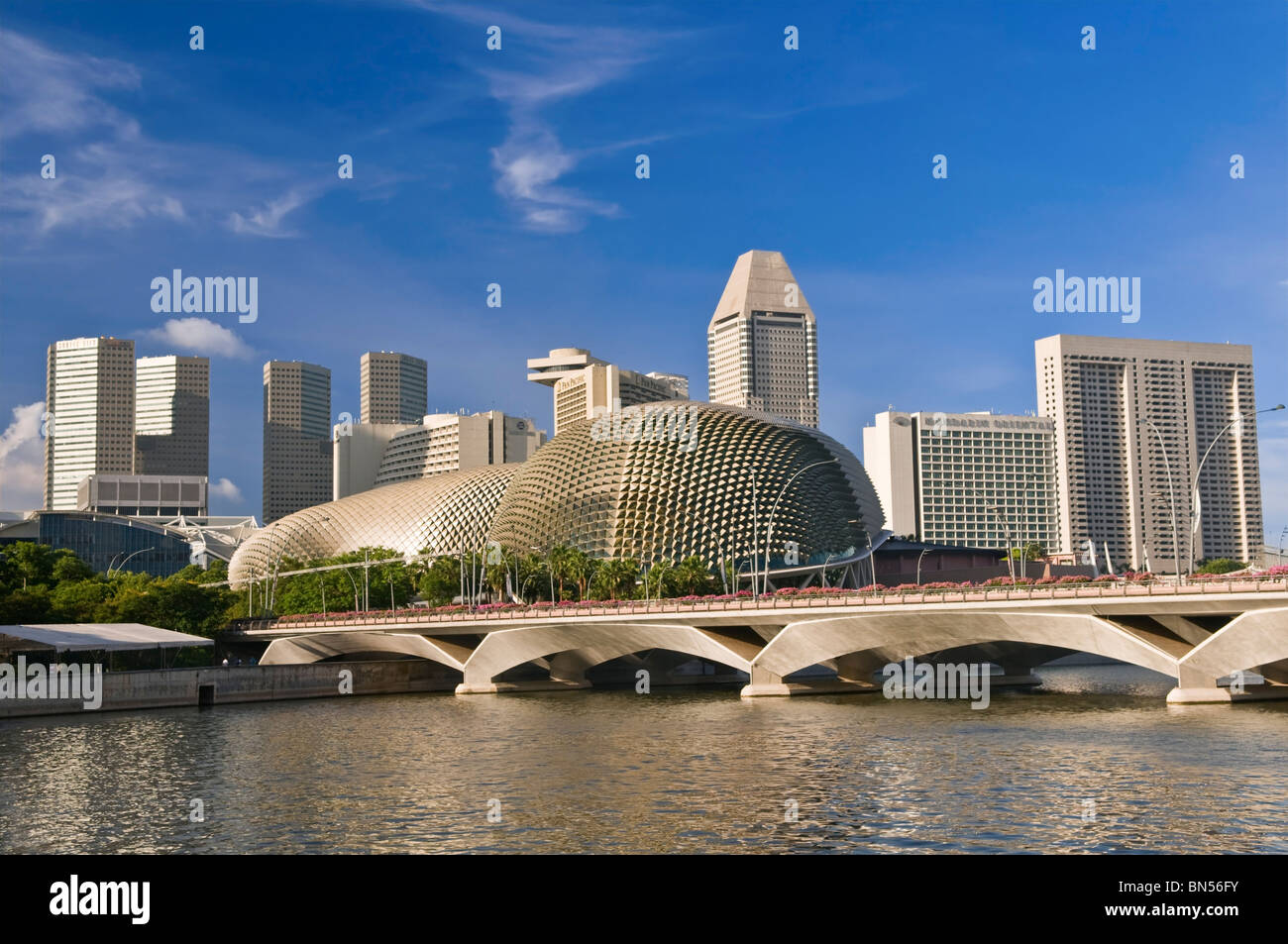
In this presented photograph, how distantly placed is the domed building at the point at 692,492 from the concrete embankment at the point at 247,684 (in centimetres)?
2770

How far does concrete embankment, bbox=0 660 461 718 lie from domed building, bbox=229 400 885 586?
27700 millimetres

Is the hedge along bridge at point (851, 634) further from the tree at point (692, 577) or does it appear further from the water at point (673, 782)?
the tree at point (692, 577)

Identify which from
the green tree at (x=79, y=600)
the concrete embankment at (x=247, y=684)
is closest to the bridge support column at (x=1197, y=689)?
the concrete embankment at (x=247, y=684)

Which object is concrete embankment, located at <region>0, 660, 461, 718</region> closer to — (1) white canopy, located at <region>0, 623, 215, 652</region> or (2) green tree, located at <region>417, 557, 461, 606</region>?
(1) white canopy, located at <region>0, 623, 215, 652</region>

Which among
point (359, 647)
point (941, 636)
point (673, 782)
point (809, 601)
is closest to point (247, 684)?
point (359, 647)

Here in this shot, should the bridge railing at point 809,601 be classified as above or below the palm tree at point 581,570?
below

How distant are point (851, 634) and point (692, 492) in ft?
177

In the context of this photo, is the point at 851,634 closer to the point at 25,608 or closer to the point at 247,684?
the point at 247,684

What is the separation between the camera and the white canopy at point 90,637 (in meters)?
67.2
